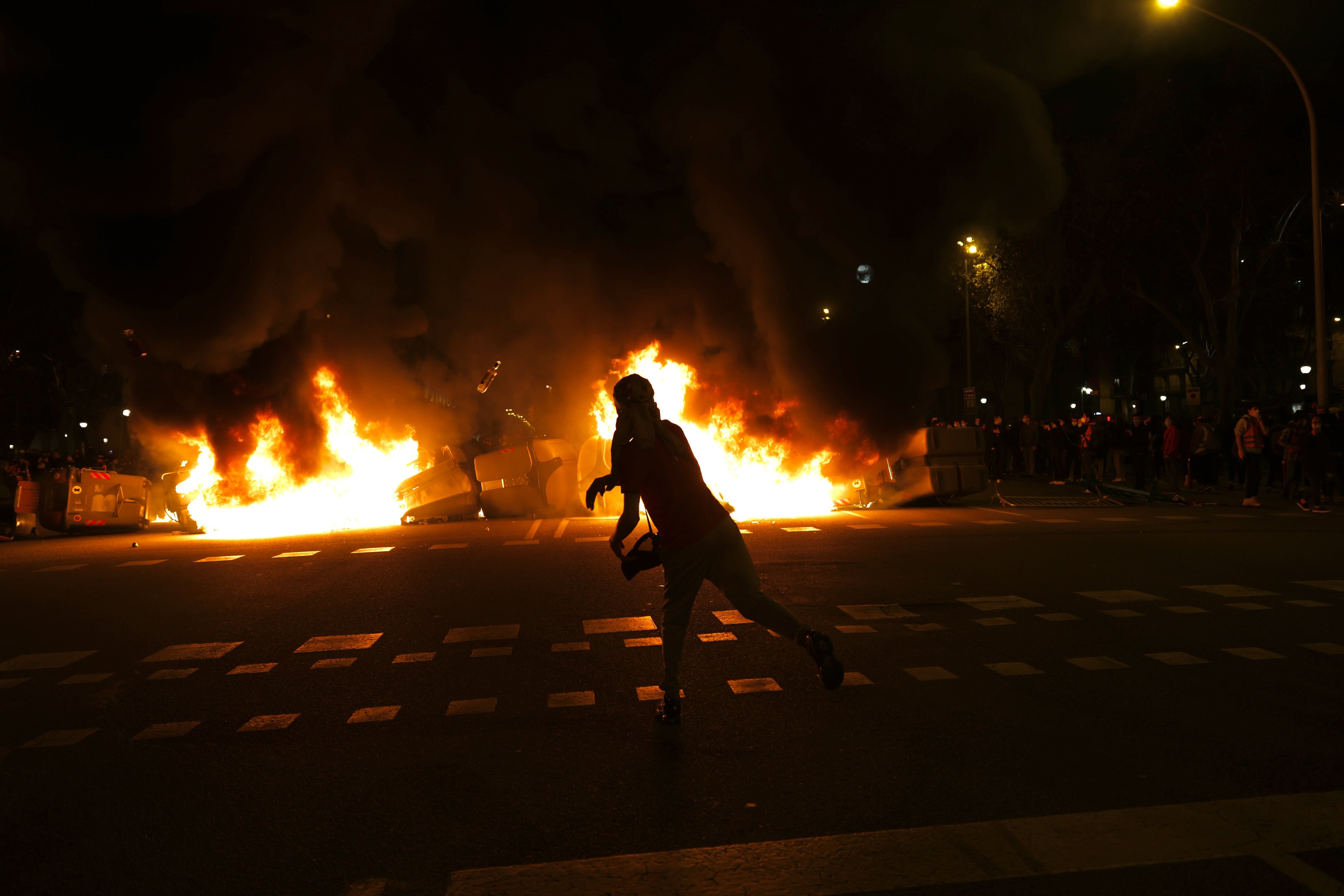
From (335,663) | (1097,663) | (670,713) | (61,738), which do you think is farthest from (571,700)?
(1097,663)

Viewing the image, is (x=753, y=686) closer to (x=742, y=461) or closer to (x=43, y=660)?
(x=43, y=660)

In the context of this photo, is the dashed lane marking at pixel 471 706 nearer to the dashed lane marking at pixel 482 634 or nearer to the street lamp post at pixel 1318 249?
the dashed lane marking at pixel 482 634

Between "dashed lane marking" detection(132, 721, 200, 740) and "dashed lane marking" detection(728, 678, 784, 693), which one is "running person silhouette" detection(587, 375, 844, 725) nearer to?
"dashed lane marking" detection(728, 678, 784, 693)

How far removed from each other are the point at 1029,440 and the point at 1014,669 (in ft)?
69.7

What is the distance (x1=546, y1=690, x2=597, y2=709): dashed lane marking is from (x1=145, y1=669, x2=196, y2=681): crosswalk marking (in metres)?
2.47

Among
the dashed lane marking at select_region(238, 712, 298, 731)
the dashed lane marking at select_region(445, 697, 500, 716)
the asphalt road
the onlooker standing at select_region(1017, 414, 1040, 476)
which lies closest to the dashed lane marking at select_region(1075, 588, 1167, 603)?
the asphalt road

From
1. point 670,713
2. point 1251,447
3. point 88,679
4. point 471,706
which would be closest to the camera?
point 670,713

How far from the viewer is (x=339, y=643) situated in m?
7.18

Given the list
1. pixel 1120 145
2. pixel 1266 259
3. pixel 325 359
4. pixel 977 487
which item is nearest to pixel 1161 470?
pixel 1266 259

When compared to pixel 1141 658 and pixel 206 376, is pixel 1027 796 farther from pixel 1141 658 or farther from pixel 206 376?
pixel 206 376

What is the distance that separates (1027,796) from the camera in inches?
151

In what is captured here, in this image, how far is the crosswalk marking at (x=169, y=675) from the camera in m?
6.24

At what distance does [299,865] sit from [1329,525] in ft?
46.3

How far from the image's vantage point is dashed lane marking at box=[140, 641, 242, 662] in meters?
6.80
